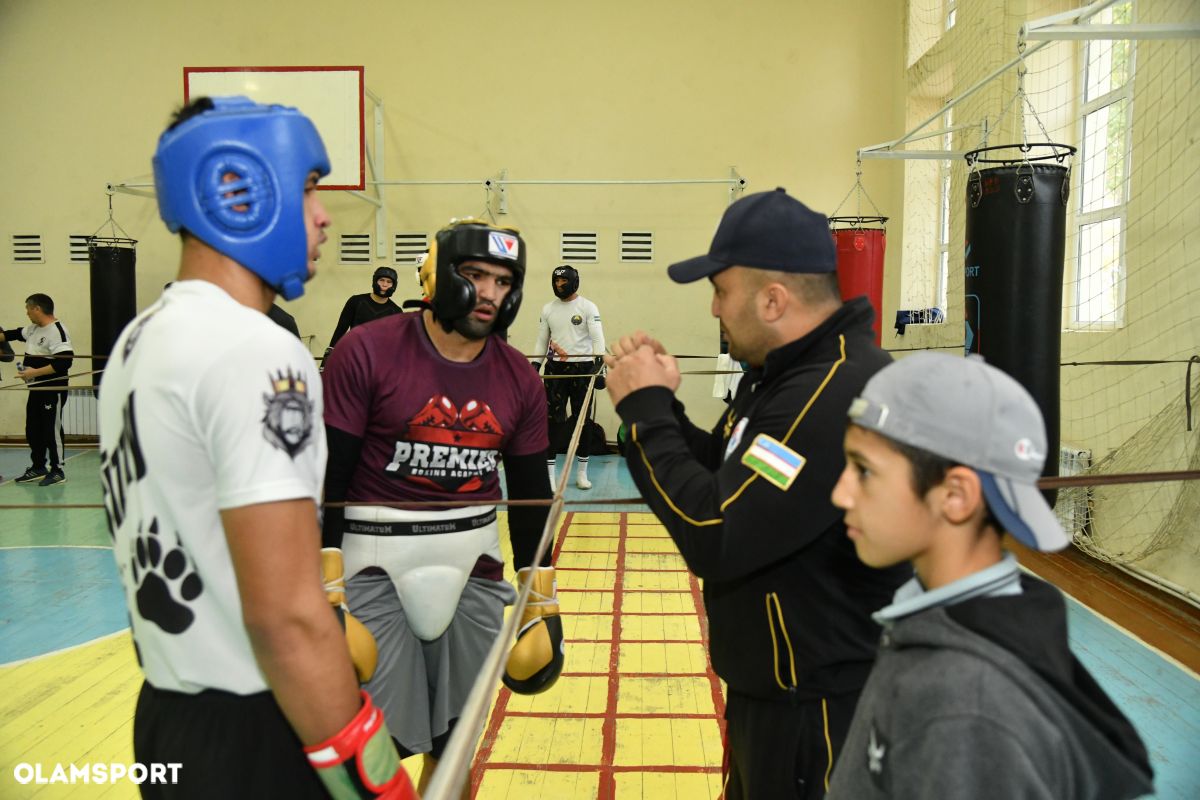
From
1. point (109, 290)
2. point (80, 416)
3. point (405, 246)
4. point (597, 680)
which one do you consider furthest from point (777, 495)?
point (80, 416)

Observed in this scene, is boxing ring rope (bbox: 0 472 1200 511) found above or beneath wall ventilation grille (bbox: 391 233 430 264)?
beneath

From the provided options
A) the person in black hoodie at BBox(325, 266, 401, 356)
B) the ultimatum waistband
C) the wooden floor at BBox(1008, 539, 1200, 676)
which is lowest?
the wooden floor at BBox(1008, 539, 1200, 676)

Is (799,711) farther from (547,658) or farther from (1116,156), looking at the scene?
(1116,156)

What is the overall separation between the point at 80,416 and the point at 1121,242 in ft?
32.2

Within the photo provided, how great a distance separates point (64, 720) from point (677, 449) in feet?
9.65

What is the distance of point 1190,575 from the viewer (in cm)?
418

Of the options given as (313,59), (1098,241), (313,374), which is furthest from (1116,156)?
(313,59)

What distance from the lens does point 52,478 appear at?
731 centimetres

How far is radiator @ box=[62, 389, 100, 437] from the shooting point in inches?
366

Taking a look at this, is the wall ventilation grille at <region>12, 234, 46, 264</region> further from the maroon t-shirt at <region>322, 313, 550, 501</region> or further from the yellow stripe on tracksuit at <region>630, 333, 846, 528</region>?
the yellow stripe on tracksuit at <region>630, 333, 846, 528</region>

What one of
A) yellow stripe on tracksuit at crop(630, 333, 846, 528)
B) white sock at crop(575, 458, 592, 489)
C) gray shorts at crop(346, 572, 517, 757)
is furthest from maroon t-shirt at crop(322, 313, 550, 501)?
white sock at crop(575, 458, 592, 489)

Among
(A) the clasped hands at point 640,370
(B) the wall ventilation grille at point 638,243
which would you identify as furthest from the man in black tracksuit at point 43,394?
(A) the clasped hands at point 640,370

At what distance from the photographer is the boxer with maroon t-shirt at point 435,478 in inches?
75.6

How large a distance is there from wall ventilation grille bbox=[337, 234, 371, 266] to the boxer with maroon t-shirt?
7445 millimetres
